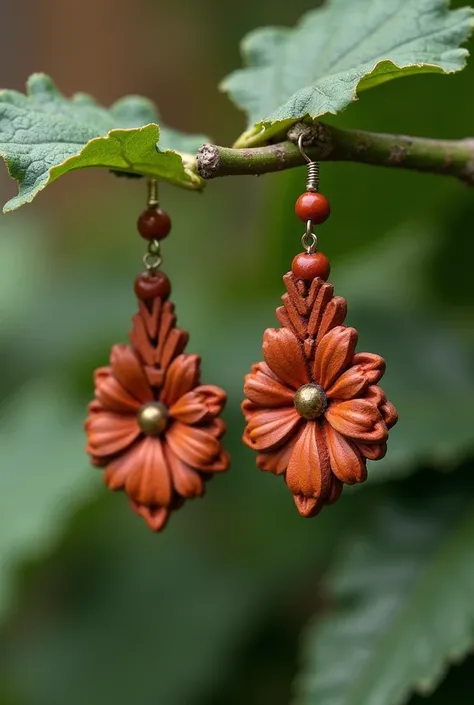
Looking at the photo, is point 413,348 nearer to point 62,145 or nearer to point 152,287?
point 152,287

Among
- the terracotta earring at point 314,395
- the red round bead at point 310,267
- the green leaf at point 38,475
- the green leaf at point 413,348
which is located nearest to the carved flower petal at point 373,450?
the terracotta earring at point 314,395

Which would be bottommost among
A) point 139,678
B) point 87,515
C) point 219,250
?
point 139,678

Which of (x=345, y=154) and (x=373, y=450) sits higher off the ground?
(x=345, y=154)

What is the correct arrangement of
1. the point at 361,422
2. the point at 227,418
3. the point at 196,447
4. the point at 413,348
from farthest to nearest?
the point at 227,418 → the point at 413,348 → the point at 196,447 → the point at 361,422

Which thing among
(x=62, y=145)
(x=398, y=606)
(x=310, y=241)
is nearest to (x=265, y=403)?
(x=310, y=241)

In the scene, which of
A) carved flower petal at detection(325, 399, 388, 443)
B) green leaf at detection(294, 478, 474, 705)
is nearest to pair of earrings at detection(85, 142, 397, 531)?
carved flower petal at detection(325, 399, 388, 443)

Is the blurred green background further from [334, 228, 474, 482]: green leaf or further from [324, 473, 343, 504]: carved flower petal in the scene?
[324, 473, 343, 504]: carved flower petal


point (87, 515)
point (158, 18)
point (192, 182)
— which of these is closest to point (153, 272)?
point (192, 182)

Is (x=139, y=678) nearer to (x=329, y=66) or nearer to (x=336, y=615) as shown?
(x=336, y=615)
